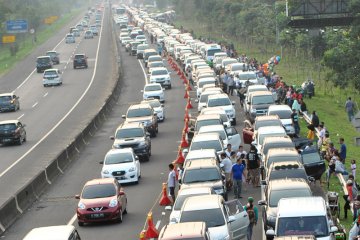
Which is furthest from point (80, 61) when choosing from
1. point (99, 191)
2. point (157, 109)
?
point (99, 191)

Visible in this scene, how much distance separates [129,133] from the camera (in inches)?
1767

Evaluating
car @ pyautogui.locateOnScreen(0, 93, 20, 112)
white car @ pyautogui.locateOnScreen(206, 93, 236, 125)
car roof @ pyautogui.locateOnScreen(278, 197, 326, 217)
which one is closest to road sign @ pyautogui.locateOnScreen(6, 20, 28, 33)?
car @ pyautogui.locateOnScreen(0, 93, 20, 112)

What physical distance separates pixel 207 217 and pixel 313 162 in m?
10.7

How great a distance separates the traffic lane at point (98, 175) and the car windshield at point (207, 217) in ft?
14.4

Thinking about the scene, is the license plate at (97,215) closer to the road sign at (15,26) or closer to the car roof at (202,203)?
the car roof at (202,203)

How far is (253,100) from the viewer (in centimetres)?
5175

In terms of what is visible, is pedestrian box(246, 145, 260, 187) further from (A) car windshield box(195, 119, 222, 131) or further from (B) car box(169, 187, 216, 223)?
(A) car windshield box(195, 119, 222, 131)

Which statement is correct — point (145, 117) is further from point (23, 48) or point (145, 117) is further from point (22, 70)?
point (23, 48)

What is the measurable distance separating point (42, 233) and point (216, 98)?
30.1 meters

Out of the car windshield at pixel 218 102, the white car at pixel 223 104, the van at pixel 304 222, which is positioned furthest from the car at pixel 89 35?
the van at pixel 304 222

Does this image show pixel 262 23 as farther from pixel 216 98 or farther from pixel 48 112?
pixel 216 98

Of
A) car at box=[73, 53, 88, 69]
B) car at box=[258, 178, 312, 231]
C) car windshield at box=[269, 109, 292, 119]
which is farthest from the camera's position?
car at box=[73, 53, 88, 69]

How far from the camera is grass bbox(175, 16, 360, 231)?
49.7 meters

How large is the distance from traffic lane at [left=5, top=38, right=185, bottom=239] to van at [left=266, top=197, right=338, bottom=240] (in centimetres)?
657
